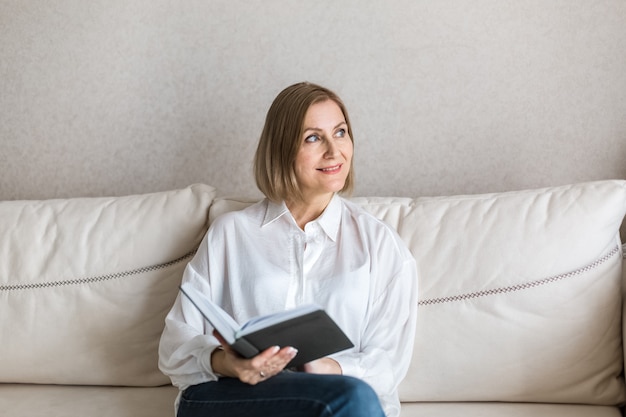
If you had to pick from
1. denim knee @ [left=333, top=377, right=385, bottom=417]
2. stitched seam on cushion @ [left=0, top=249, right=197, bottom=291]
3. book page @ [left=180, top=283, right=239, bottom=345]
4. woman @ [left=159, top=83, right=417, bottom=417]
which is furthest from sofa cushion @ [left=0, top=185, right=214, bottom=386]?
denim knee @ [left=333, top=377, right=385, bottom=417]

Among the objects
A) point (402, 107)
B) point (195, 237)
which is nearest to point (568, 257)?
point (402, 107)

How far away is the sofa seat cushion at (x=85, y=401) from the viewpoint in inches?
78.3

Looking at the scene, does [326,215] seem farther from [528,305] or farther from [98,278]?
[98,278]

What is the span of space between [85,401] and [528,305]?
3.67ft

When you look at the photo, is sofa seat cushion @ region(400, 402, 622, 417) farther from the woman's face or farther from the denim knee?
the woman's face

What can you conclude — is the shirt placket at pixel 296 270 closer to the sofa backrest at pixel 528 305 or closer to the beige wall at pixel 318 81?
the sofa backrest at pixel 528 305

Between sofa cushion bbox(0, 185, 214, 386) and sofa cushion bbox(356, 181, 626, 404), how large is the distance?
2.20ft

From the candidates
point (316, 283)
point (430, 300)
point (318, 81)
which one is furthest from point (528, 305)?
point (318, 81)

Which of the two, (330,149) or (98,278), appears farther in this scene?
(98,278)

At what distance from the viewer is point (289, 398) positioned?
157cm

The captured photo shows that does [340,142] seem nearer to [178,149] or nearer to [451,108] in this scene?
[451,108]

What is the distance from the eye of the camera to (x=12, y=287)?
2.22 m

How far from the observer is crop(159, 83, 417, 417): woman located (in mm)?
1779

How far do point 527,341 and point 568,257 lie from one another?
216 millimetres
